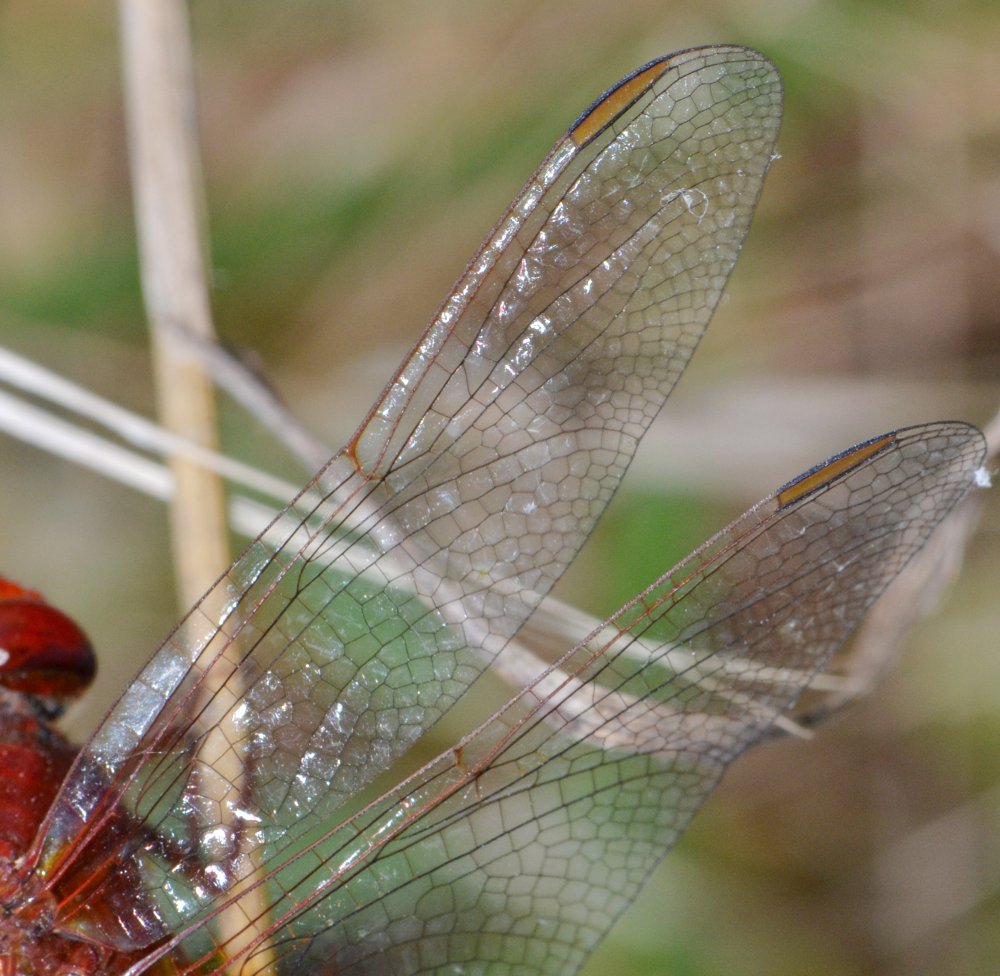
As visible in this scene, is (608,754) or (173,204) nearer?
(608,754)

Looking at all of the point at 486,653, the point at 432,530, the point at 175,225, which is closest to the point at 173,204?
the point at 175,225

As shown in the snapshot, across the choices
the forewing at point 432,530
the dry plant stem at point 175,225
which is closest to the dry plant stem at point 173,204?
the dry plant stem at point 175,225

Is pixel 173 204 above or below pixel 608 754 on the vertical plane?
above

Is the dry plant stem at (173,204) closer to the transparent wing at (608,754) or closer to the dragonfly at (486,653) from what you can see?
the dragonfly at (486,653)

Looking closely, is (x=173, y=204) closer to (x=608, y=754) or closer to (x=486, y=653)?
(x=486, y=653)

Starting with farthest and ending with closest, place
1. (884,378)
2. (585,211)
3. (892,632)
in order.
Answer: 1. (884,378)
2. (892,632)
3. (585,211)

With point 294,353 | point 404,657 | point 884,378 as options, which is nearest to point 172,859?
point 404,657

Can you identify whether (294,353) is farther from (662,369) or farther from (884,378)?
(662,369)

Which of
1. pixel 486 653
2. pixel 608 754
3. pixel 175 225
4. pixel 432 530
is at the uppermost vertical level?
pixel 175 225
